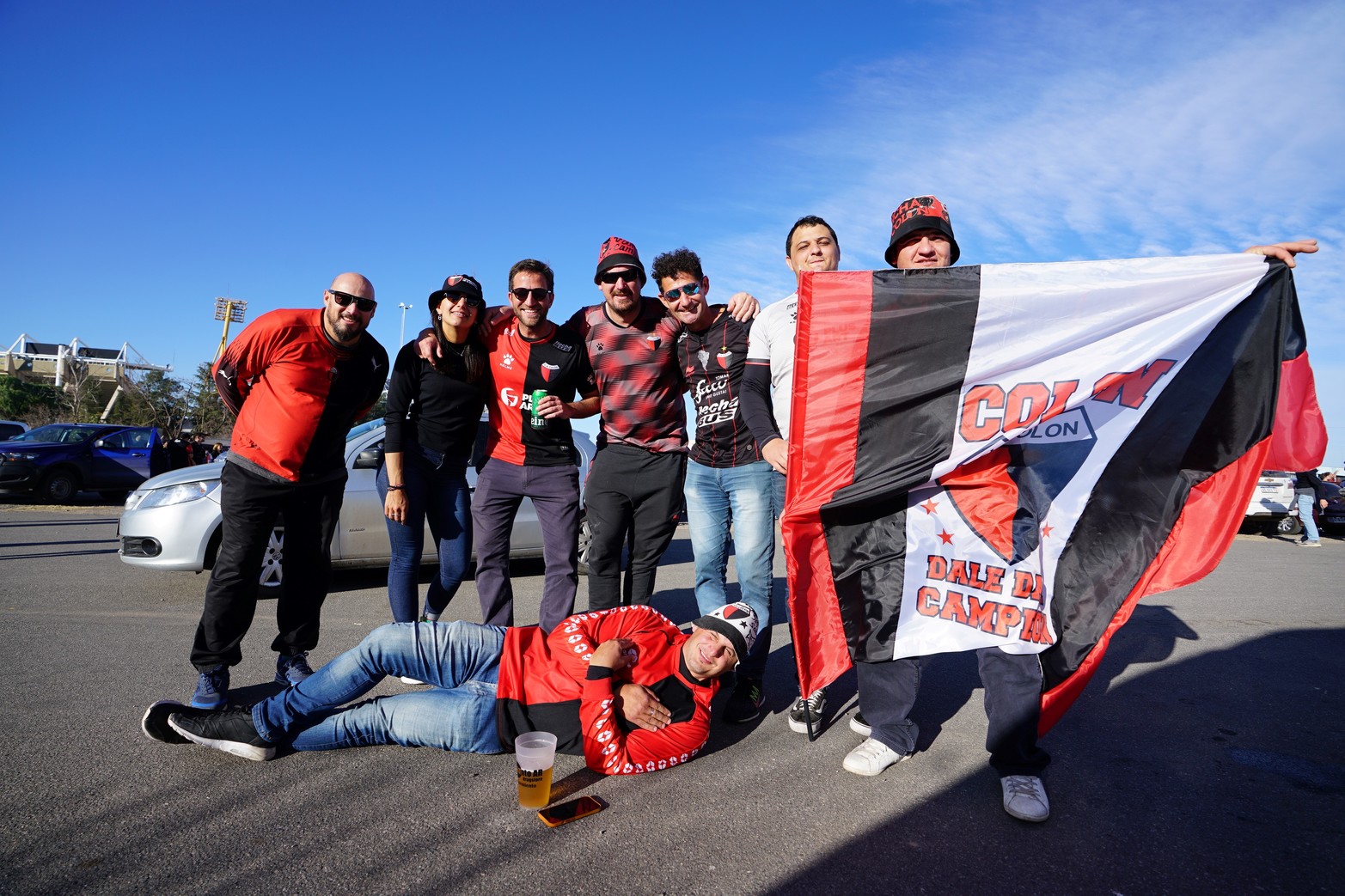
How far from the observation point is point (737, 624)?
3.46 meters

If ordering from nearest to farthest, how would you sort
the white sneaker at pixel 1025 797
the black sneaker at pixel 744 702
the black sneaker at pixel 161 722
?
the white sneaker at pixel 1025 797
the black sneaker at pixel 161 722
the black sneaker at pixel 744 702

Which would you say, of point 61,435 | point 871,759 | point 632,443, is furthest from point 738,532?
point 61,435

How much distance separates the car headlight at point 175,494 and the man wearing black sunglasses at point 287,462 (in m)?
3.26

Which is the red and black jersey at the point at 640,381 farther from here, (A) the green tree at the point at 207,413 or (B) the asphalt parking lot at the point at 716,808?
(A) the green tree at the point at 207,413

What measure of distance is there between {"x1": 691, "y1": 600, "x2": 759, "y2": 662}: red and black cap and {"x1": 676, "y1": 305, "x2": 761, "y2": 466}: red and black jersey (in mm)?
741

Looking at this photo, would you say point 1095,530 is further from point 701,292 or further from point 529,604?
point 529,604

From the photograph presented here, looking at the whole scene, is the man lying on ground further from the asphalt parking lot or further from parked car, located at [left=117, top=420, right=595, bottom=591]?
parked car, located at [left=117, top=420, right=595, bottom=591]

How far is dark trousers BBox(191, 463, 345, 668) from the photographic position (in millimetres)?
3578

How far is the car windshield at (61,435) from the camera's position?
15.6 m

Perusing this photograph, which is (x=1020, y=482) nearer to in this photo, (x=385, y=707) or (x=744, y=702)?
(x=744, y=702)

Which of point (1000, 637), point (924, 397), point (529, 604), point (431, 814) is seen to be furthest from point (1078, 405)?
point (529, 604)

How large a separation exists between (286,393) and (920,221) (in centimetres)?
306

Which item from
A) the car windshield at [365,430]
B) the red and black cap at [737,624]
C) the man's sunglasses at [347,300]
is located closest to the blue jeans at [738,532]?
the red and black cap at [737,624]

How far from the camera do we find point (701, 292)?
13.2 feet
